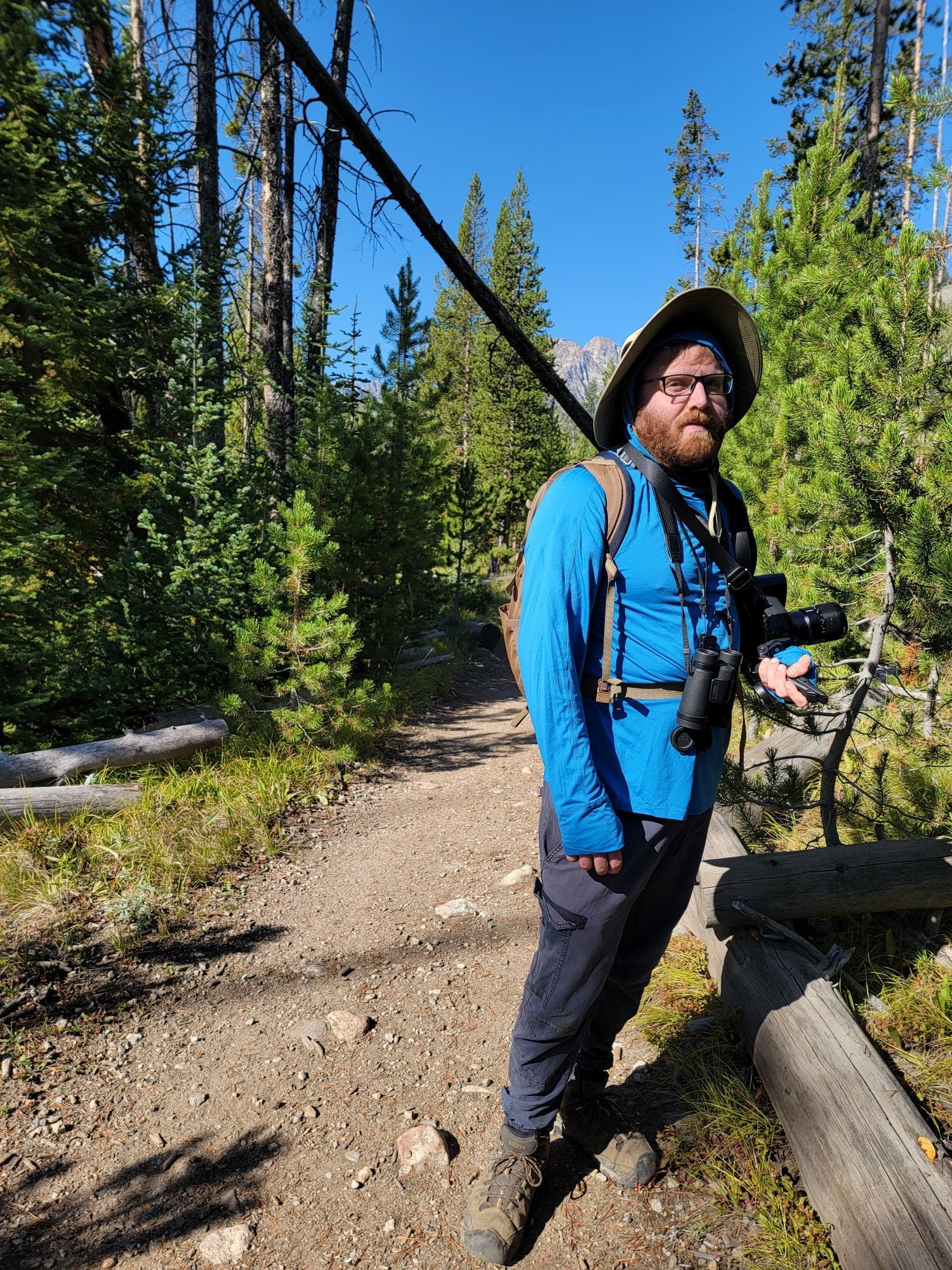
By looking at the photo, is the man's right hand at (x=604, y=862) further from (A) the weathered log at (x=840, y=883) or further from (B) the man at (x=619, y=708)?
(A) the weathered log at (x=840, y=883)

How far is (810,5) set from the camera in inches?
639

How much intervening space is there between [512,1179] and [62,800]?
149 inches

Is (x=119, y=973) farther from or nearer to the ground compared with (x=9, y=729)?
nearer to the ground

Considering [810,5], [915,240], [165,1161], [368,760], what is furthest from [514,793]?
[810,5]

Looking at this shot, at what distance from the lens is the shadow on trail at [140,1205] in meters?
2.18

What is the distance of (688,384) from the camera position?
2.05 meters

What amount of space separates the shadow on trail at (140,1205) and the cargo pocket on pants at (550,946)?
1296 mm

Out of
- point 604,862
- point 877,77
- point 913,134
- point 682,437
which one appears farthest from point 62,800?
point 913,134

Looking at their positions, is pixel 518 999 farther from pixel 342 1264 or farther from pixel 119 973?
pixel 119 973

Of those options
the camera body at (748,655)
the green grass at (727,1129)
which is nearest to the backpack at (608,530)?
the camera body at (748,655)

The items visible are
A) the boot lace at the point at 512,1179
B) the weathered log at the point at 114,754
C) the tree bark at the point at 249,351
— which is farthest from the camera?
the tree bark at the point at 249,351

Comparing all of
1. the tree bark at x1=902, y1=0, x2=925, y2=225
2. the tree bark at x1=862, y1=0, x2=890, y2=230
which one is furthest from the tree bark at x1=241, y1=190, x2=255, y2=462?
the tree bark at x1=902, y1=0, x2=925, y2=225

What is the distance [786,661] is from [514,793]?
177 inches

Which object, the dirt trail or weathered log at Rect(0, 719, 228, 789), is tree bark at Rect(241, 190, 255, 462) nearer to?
weathered log at Rect(0, 719, 228, 789)
